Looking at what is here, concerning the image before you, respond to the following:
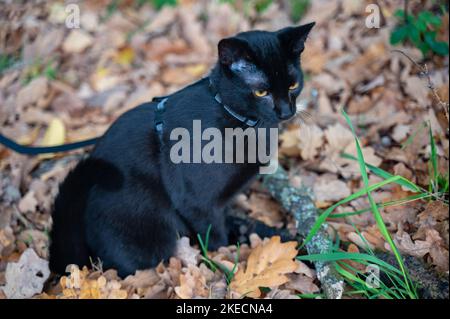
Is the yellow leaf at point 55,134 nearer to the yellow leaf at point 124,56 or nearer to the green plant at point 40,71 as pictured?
the green plant at point 40,71

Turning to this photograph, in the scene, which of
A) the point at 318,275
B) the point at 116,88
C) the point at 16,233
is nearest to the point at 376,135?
the point at 318,275

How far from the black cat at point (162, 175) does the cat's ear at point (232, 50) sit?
13 millimetres

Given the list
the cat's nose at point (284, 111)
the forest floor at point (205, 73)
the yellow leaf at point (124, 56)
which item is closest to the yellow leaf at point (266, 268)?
the forest floor at point (205, 73)

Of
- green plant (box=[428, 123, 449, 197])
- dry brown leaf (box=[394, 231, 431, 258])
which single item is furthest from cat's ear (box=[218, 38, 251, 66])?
dry brown leaf (box=[394, 231, 431, 258])

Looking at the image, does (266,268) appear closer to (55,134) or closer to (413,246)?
(413,246)

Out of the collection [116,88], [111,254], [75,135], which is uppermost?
[116,88]

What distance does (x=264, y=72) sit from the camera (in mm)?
1701

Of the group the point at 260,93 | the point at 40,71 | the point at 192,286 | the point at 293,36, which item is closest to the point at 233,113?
the point at 260,93

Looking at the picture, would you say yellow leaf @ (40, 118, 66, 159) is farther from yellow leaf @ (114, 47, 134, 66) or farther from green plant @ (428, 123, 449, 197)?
green plant @ (428, 123, 449, 197)

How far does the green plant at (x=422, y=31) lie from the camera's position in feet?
8.02

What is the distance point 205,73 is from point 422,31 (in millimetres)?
1298
